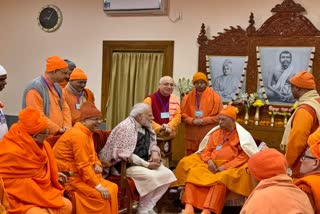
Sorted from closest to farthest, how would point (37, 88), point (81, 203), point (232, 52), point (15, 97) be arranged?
point (81, 203) < point (37, 88) < point (232, 52) < point (15, 97)

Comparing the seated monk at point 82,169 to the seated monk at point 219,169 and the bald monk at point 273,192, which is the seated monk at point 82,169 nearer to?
the seated monk at point 219,169

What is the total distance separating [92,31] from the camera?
24.4ft

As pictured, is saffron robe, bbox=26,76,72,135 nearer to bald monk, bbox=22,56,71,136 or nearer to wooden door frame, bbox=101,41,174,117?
bald monk, bbox=22,56,71,136

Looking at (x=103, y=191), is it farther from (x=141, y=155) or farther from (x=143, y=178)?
(x=141, y=155)

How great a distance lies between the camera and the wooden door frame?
6.91 m

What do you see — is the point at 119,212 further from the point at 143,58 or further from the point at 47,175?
the point at 143,58

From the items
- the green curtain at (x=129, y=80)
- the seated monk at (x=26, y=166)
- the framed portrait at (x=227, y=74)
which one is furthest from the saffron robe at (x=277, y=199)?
the green curtain at (x=129, y=80)

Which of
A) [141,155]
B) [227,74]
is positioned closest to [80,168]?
[141,155]

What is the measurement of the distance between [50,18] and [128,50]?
160cm

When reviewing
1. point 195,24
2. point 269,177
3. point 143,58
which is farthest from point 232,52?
point 269,177

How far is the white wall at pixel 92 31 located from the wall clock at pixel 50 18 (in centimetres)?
8

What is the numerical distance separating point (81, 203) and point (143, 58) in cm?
397

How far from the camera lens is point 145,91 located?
23.4 feet

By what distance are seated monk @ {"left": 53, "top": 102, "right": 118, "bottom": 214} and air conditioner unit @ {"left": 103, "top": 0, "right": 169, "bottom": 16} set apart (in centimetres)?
353
